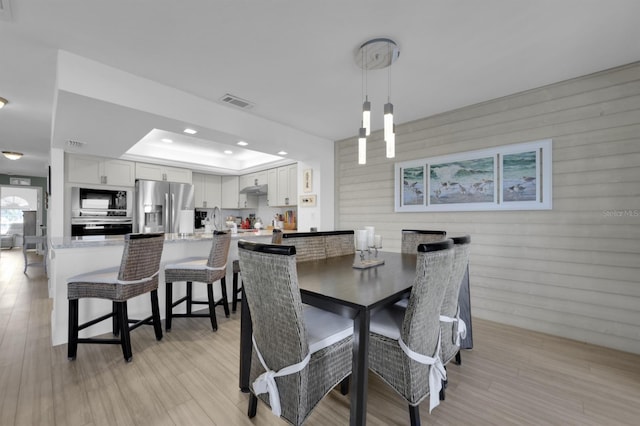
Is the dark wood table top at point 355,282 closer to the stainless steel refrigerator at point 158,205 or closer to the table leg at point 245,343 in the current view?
the table leg at point 245,343

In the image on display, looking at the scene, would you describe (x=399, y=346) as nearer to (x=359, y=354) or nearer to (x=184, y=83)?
(x=359, y=354)

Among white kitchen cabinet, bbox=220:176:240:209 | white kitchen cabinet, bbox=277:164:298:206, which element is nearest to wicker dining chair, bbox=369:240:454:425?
white kitchen cabinet, bbox=277:164:298:206

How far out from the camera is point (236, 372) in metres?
1.95

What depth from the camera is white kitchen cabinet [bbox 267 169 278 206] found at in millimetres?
5590

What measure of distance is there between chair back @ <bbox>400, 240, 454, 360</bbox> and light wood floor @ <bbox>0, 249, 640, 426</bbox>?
1.96ft

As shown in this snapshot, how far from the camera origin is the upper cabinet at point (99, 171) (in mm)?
4281

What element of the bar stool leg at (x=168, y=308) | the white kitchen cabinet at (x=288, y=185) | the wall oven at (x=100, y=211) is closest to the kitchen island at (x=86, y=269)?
the bar stool leg at (x=168, y=308)

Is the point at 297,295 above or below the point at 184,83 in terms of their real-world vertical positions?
below

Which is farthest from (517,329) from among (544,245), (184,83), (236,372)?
(184,83)

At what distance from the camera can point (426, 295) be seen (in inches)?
48.4

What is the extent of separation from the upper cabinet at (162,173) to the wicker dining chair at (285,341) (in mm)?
4792

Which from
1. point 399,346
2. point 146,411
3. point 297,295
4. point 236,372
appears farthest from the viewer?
point 236,372

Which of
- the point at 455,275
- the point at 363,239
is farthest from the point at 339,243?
the point at 455,275

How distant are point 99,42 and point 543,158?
4017mm
